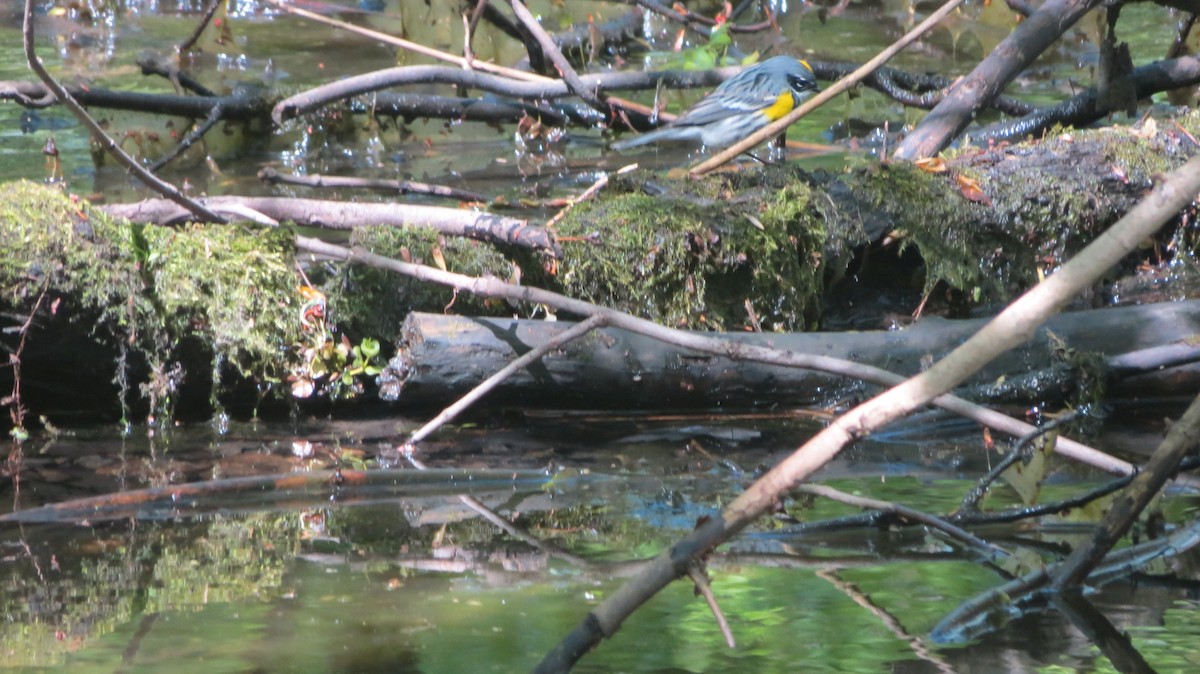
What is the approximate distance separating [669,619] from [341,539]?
1014mm

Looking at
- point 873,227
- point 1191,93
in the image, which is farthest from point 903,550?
point 1191,93

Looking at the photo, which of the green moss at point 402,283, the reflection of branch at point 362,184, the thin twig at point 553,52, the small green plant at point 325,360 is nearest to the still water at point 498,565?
the small green plant at point 325,360

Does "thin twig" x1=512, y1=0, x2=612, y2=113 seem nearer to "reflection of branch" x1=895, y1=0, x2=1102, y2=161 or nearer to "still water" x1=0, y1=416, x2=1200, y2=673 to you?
"reflection of branch" x1=895, y1=0, x2=1102, y2=161

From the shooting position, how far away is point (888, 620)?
2.40 meters

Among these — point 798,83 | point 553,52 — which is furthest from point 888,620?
point 798,83

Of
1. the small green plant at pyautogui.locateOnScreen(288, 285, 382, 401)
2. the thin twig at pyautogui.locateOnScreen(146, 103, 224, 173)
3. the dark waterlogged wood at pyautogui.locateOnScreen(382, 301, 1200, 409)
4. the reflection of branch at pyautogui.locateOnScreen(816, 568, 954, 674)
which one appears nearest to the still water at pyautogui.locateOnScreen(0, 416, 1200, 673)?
the reflection of branch at pyautogui.locateOnScreen(816, 568, 954, 674)

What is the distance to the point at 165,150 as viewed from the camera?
25.6 feet

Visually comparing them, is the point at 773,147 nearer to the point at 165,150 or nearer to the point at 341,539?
the point at 165,150

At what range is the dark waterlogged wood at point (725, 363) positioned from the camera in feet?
13.5

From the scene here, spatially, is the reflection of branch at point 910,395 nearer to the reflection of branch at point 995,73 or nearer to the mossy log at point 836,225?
the mossy log at point 836,225

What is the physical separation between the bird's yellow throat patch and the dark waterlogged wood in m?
2.60

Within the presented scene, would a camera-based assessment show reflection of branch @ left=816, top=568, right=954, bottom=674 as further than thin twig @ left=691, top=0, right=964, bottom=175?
No

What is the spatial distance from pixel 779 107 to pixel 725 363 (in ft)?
9.53

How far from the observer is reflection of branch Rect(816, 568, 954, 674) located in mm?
2190
